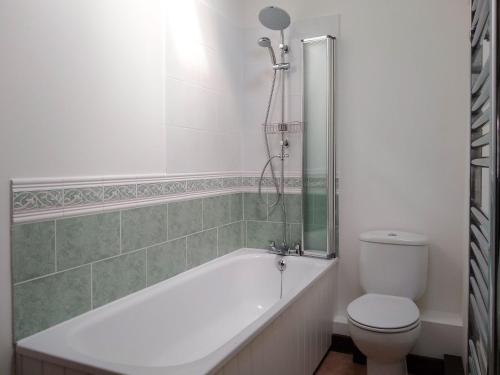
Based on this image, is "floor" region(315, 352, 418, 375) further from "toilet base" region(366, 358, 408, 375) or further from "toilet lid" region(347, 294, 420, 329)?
"toilet lid" region(347, 294, 420, 329)

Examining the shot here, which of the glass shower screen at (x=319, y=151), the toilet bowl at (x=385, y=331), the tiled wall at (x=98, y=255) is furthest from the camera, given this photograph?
the glass shower screen at (x=319, y=151)

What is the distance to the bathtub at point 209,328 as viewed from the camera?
1.48 metres

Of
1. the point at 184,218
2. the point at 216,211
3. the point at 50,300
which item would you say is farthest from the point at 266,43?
the point at 50,300

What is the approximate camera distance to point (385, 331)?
6.73 ft

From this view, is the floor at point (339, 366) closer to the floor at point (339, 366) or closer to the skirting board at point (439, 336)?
the floor at point (339, 366)

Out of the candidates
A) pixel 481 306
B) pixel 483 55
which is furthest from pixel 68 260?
pixel 483 55

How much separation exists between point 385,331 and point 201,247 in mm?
1242

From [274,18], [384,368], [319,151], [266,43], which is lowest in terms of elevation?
[384,368]

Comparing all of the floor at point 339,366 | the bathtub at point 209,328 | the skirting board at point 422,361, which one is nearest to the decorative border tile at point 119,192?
the bathtub at point 209,328

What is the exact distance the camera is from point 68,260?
1740 millimetres

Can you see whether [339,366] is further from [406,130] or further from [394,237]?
[406,130]

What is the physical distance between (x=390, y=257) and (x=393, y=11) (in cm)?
163

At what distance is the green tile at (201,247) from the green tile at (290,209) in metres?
0.54

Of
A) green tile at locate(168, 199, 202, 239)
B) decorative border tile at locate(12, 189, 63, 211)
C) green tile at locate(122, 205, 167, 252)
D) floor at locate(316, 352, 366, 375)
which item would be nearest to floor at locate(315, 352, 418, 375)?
floor at locate(316, 352, 366, 375)
